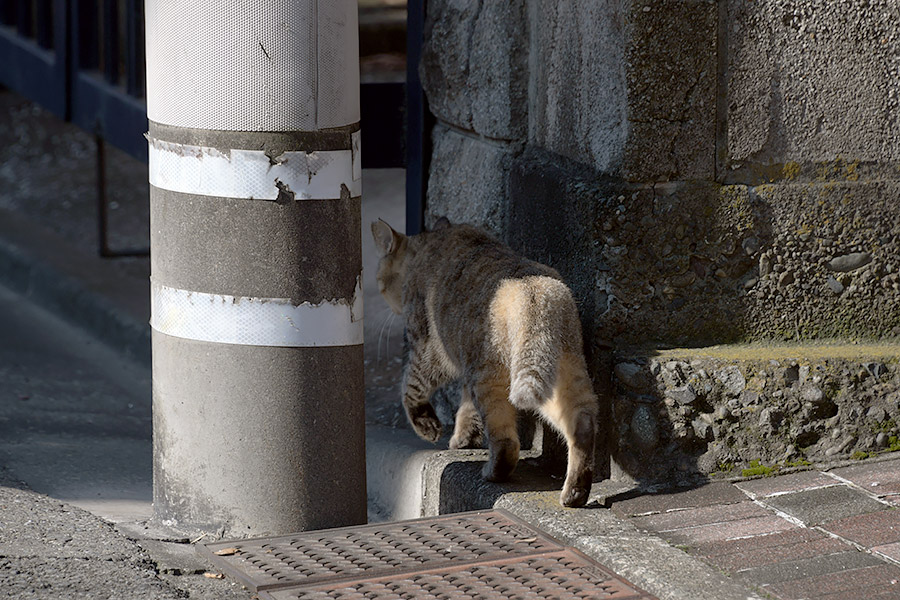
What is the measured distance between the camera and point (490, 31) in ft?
13.4

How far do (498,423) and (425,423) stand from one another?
0.52m

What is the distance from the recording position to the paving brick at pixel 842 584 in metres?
2.77

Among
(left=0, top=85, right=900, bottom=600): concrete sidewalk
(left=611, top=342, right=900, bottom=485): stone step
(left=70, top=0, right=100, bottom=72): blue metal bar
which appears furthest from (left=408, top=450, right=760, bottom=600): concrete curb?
(left=70, top=0, right=100, bottom=72): blue metal bar

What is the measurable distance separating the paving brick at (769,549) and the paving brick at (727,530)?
0.03 m

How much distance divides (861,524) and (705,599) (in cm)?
64

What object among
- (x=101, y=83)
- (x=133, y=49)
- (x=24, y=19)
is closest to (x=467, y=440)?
(x=133, y=49)

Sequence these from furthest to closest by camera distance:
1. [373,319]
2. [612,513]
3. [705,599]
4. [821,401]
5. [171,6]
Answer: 1. [373,319]
2. [821,401]
3. [612,513]
4. [171,6]
5. [705,599]

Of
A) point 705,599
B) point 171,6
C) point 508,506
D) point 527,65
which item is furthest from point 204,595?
point 527,65

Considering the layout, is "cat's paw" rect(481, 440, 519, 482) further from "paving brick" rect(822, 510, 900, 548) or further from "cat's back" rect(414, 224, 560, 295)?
"paving brick" rect(822, 510, 900, 548)

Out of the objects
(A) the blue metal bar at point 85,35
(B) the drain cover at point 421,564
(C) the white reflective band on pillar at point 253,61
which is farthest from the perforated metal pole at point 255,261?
(A) the blue metal bar at point 85,35

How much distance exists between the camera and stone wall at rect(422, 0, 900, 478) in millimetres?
3482

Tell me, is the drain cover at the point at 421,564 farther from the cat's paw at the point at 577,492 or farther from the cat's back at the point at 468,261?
the cat's back at the point at 468,261

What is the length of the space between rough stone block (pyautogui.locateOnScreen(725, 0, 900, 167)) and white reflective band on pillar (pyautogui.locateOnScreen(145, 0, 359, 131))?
45.5 inches

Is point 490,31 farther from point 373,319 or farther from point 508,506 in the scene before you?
point 373,319
